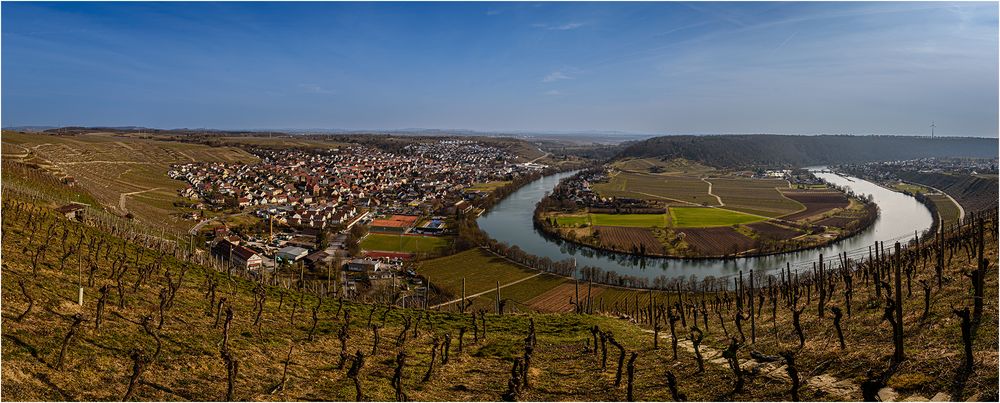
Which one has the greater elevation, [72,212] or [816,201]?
[72,212]

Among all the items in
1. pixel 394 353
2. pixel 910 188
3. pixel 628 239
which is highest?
pixel 394 353

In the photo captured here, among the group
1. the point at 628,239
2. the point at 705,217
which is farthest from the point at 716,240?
the point at 705,217

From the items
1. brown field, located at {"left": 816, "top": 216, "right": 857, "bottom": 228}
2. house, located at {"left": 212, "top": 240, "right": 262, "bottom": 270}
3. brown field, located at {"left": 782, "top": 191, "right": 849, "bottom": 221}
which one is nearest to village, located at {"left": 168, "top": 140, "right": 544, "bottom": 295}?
house, located at {"left": 212, "top": 240, "right": 262, "bottom": 270}

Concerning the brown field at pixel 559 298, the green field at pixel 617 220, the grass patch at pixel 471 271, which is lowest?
the brown field at pixel 559 298

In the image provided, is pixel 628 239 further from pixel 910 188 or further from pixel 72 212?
pixel 910 188

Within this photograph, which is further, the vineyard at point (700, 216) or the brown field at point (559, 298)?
the vineyard at point (700, 216)

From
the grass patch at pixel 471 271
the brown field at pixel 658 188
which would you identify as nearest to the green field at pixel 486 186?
the brown field at pixel 658 188

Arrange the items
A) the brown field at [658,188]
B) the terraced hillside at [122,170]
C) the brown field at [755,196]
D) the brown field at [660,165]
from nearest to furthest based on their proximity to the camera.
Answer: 1. the terraced hillside at [122,170]
2. the brown field at [755,196]
3. the brown field at [658,188]
4. the brown field at [660,165]

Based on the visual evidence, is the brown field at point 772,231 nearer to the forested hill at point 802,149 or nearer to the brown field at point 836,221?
the brown field at point 836,221
